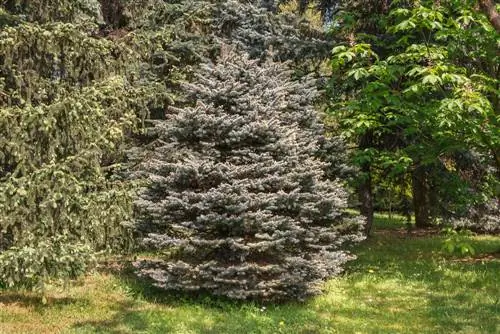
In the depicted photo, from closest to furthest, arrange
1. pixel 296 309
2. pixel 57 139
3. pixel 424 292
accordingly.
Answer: pixel 57 139 → pixel 296 309 → pixel 424 292

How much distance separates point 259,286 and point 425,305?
9.54 feet

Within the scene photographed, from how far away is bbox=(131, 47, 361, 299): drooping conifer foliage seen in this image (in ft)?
28.9

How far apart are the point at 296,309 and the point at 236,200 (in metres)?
2.05

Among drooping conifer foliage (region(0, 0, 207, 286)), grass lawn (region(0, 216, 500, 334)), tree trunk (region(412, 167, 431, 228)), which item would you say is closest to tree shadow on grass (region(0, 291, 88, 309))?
grass lawn (region(0, 216, 500, 334))

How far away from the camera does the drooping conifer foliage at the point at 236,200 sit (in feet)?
28.9

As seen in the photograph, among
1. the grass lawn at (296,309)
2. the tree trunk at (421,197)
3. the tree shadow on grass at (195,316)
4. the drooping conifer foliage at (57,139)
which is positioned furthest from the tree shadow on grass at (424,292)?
the drooping conifer foliage at (57,139)

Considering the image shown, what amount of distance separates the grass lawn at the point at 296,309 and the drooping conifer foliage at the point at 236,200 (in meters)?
0.41

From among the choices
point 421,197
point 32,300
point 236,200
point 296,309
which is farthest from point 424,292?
point 421,197

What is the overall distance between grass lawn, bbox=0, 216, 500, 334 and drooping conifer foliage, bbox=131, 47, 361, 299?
0.41 m

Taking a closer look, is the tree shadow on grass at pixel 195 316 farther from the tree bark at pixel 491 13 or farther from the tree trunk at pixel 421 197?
the tree trunk at pixel 421 197

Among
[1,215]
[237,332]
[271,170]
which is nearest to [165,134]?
[271,170]

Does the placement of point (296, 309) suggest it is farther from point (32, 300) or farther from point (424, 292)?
point (32, 300)

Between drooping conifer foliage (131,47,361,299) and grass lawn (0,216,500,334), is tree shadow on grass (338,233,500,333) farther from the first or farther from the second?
drooping conifer foliage (131,47,361,299)

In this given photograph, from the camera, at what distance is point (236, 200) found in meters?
8.73
